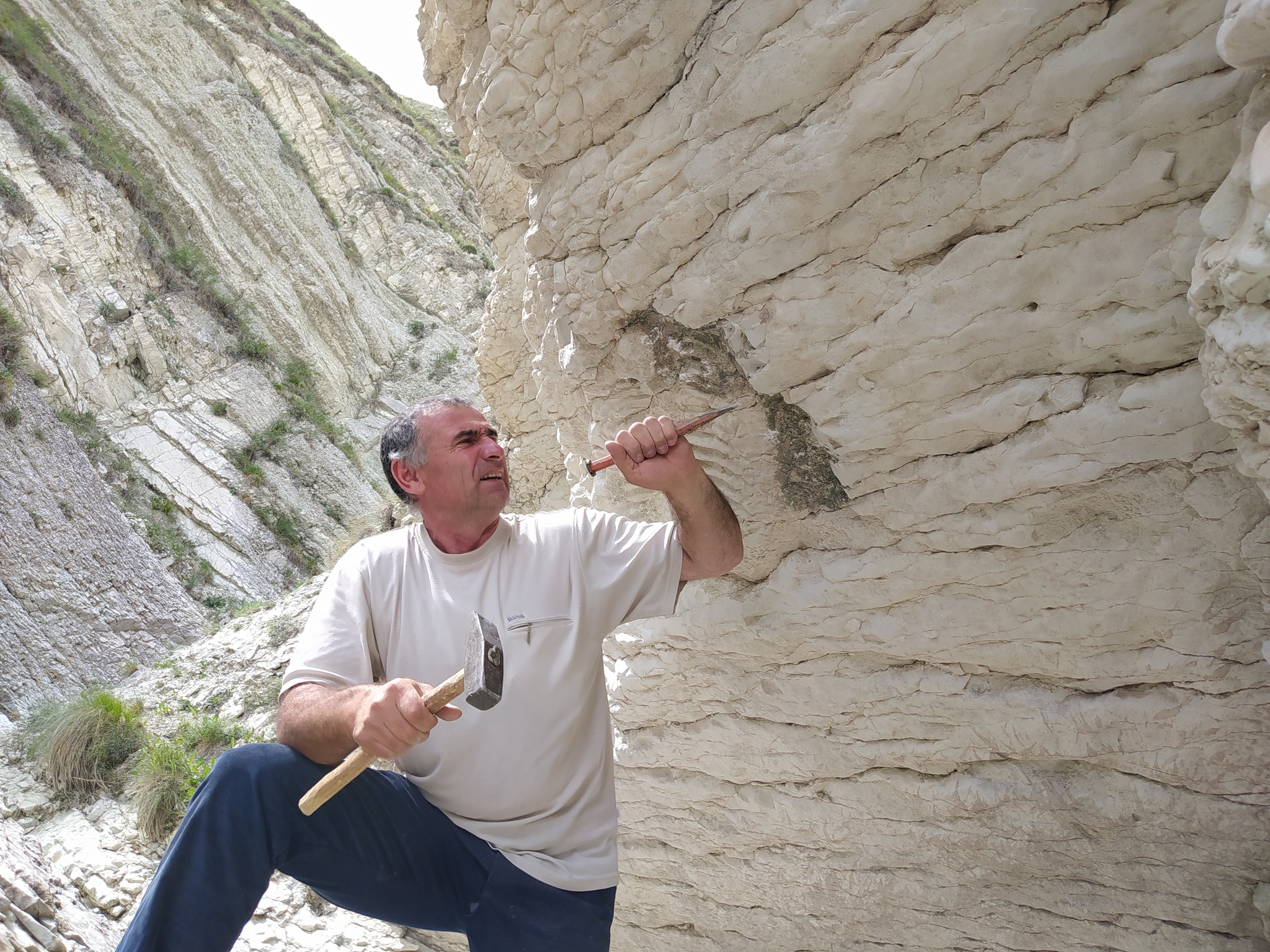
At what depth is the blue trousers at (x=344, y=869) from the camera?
1.80 meters

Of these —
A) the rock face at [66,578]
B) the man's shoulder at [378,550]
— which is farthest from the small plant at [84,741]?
the man's shoulder at [378,550]

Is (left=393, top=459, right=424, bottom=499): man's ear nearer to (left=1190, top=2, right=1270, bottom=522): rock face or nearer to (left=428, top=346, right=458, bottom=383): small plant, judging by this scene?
(left=1190, top=2, right=1270, bottom=522): rock face

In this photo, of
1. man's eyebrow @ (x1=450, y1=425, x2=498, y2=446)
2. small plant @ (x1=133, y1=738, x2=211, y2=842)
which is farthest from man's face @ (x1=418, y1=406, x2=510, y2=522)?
small plant @ (x1=133, y1=738, x2=211, y2=842)

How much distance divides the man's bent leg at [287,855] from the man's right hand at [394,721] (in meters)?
0.39

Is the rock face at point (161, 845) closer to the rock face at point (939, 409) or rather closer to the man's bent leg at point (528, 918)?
the man's bent leg at point (528, 918)

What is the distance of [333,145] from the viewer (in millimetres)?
17078

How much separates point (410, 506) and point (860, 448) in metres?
1.35

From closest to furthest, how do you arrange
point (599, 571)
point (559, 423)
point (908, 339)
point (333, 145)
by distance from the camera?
1. point (908, 339)
2. point (599, 571)
3. point (559, 423)
4. point (333, 145)

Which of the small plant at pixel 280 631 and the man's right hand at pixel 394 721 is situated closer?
the man's right hand at pixel 394 721

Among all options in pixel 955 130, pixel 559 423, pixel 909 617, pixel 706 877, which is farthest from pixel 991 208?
pixel 706 877

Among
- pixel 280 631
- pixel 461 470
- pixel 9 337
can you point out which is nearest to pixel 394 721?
pixel 461 470

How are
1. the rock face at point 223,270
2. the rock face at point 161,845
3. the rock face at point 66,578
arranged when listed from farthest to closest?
the rock face at point 223,270 → the rock face at point 66,578 → the rock face at point 161,845

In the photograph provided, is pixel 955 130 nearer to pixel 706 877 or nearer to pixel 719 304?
pixel 719 304

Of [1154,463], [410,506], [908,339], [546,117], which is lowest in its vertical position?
[1154,463]
